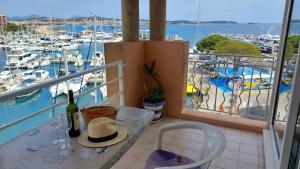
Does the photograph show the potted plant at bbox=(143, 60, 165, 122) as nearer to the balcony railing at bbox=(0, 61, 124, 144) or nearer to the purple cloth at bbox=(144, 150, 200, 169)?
the balcony railing at bbox=(0, 61, 124, 144)

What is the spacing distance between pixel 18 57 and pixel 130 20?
15.3 ft

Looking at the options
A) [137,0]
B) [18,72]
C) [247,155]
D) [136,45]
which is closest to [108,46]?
[136,45]

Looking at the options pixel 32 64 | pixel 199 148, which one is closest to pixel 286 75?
pixel 199 148

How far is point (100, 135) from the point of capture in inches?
39.9

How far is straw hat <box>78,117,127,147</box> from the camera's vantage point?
3.28 ft

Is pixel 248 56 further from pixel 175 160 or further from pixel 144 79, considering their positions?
pixel 175 160

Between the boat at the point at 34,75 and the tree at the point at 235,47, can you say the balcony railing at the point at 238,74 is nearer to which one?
the tree at the point at 235,47

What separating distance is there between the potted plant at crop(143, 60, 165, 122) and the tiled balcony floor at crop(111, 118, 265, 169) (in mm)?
255

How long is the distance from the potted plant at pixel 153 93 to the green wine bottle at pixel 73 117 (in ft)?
6.02

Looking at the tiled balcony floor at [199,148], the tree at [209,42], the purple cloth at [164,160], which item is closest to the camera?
the purple cloth at [164,160]

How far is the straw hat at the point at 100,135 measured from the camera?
3.28 ft

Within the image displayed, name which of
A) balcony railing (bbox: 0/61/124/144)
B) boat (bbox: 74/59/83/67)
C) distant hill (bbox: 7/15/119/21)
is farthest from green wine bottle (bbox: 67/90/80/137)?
boat (bbox: 74/59/83/67)

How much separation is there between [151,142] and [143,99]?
677 mm

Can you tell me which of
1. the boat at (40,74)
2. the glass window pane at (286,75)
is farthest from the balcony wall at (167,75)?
the boat at (40,74)
